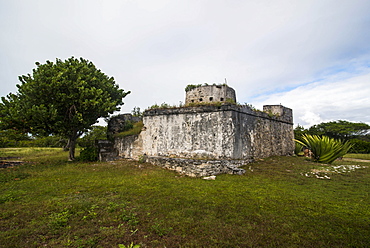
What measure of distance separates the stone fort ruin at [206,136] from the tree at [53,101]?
301cm

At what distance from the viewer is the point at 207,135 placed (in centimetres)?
1009

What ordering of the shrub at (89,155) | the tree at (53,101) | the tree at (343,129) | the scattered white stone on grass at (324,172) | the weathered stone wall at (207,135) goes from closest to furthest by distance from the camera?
the scattered white stone on grass at (324,172)
the weathered stone wall at (207,135)
the tree at (53,101)
the shrub at (89,155)
the tree at (343,129)

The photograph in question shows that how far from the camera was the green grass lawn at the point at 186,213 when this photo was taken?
3205 mm

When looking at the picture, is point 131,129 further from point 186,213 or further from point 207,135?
point 186,213

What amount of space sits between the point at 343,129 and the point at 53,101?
41578 millimetres

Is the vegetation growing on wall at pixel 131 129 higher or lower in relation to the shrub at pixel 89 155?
higher

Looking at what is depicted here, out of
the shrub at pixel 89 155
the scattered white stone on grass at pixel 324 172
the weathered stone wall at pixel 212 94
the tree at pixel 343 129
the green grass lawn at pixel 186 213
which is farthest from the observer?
the tree at pixel 343 129

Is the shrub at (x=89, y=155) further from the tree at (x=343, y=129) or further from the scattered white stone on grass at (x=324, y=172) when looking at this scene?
the tree at (x=343, y=129)

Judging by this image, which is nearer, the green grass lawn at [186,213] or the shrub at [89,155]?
the green grass lawn at [186,213]

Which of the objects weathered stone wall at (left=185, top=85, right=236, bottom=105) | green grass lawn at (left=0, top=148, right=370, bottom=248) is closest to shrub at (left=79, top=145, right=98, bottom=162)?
green grass lawn at (left=0, top=148, right=370, bottom=248)

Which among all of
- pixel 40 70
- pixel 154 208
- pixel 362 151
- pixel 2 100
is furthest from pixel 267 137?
pixel 362 151

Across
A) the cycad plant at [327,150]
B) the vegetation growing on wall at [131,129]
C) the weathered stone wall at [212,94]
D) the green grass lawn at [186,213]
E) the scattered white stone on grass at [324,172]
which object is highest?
the weathered stone wall at [212,94]

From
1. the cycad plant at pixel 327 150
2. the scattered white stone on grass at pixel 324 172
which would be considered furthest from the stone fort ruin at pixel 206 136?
the scattered white stone on grass at pixel 324 172

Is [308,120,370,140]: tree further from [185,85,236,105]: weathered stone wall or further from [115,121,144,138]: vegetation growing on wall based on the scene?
[115,121,144,138]: vegetation growing on wall
